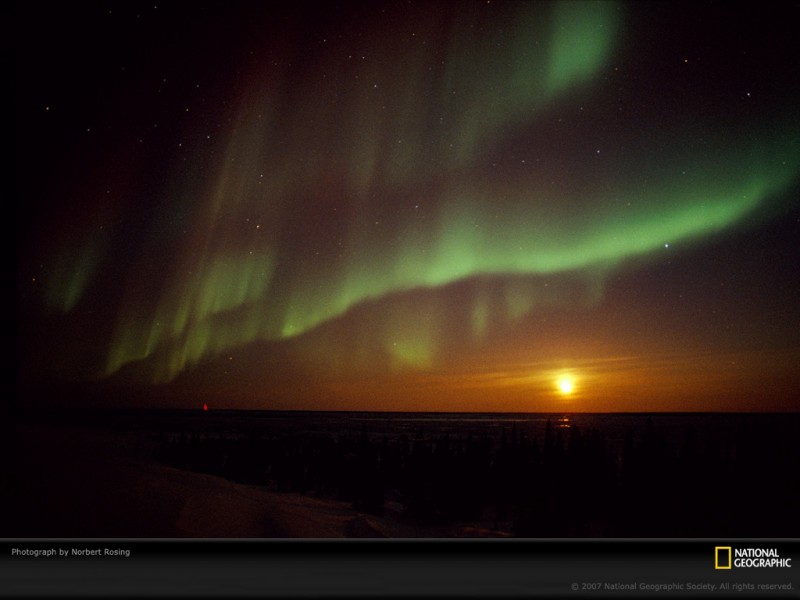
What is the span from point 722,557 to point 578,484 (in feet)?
7.87

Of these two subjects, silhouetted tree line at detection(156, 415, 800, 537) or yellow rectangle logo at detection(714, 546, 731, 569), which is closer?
yellow rectangle logo at detection(714, 546, 731, 569)

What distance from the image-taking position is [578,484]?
4.82 meters

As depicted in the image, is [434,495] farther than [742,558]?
Yes

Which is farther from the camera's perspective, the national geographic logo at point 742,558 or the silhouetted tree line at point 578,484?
the silhouetted tree line at point 578,484

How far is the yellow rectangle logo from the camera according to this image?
248 cm

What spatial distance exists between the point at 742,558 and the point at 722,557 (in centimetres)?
10

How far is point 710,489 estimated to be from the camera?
134 inches

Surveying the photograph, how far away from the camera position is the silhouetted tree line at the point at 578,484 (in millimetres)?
2861

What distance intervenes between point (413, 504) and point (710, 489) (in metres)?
Result: 2.52

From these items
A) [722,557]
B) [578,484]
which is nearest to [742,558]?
[722,557]

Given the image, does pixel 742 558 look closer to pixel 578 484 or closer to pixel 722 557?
pixel 722 557

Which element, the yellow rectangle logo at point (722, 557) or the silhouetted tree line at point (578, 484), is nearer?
the yellow rectangle logo at point (722, 557)

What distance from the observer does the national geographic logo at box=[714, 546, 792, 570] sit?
8.14 feet

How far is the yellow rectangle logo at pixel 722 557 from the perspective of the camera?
8.13 feet
